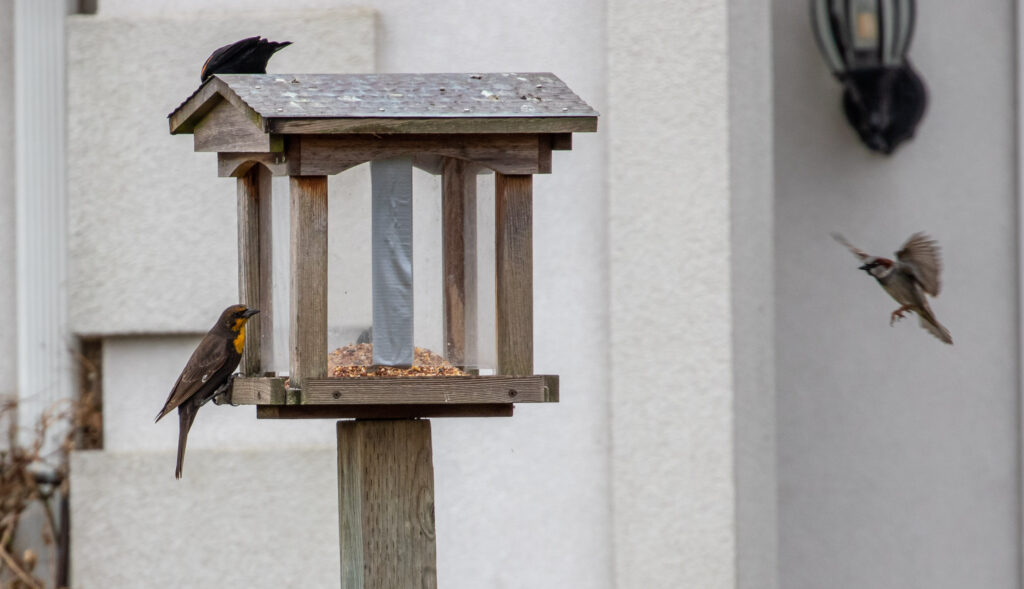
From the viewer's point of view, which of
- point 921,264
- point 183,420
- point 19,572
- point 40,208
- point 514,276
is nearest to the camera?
point 514,276

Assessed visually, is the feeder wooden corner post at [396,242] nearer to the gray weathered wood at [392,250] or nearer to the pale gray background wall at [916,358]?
the gray weathered wood at [392,250]

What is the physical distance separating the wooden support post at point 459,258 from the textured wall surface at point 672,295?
2048 millimetres

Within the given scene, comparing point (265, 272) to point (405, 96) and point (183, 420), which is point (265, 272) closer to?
point (405, 96)

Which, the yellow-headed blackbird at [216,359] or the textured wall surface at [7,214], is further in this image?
the textured wall surface at [7,214]

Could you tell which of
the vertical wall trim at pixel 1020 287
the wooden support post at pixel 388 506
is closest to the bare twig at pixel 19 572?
the wooden support post at pixel 388 506

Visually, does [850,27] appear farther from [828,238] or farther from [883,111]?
[828,238]

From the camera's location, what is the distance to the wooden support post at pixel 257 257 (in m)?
3.12

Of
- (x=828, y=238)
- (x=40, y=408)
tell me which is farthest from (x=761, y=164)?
(x=40, y=408)

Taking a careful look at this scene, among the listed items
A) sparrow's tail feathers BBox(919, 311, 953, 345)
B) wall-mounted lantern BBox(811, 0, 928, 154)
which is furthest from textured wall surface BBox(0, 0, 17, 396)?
sparrow's tail feathers BBox(919, 311, 953, 345)

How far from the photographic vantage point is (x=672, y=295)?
4922 millimetres

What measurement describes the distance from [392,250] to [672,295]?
2.29 meters

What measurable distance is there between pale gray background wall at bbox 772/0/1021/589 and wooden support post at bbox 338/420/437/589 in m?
3.01

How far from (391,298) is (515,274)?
276mm

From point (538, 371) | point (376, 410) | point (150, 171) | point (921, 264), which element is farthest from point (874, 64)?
point (376, 410)
